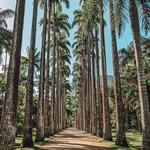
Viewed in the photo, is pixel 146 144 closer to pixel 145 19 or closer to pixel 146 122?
pixel 146 122

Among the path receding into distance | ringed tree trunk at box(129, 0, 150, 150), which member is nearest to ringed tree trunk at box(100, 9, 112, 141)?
the path receding into distance

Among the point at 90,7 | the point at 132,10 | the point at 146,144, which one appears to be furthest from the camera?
the point at 90,7

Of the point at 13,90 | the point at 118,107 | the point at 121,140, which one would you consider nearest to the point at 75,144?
the point at 121,140

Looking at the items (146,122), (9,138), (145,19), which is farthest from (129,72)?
(9,138)

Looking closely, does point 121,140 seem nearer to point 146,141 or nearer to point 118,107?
point 118,107

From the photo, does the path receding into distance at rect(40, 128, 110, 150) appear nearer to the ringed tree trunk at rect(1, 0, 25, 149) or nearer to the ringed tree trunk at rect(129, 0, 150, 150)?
the ringed tree trunk at rect(129, 0, 150, 150)

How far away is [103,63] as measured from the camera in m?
28.6

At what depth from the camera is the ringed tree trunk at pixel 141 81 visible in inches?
573

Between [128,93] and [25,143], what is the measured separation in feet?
97.8

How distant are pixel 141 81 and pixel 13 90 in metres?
6.15

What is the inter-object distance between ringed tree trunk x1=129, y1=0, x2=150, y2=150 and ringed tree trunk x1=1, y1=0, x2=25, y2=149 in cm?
582

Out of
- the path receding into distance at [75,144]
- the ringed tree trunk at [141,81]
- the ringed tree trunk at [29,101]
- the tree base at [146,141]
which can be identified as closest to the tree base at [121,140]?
the path receding into distance at [75,144]

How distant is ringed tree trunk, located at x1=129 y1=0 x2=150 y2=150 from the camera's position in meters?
14.6

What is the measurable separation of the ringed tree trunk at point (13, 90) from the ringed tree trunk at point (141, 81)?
5.82 meters
